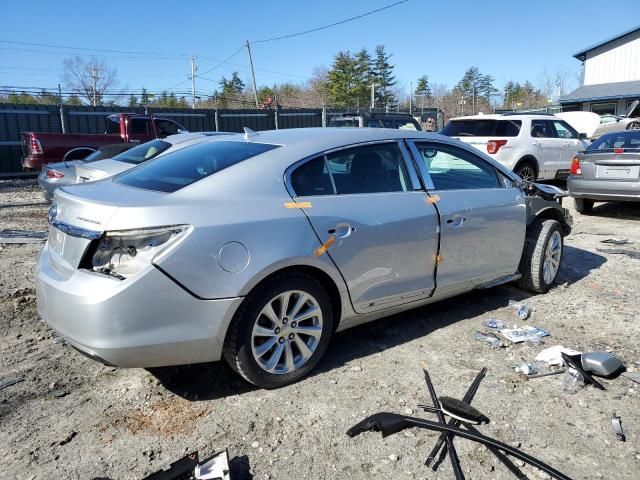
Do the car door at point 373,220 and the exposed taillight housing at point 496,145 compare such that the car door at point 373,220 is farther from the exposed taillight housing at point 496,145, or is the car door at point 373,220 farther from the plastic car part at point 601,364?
the exposed taillight housing at point 496,145

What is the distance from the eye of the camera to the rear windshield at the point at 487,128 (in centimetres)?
1109

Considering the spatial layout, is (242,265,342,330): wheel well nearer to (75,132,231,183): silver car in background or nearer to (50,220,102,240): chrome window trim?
(50,220,102,240): chrome window trim

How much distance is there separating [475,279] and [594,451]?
1.82 meters

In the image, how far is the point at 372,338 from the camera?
13.4ft

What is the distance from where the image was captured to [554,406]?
3127 mm

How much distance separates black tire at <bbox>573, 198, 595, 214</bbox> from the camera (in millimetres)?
9805

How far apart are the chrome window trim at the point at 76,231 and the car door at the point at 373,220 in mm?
1159

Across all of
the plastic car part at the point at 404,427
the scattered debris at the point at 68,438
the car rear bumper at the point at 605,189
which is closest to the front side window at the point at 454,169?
the plastic car part at the point at 404,427

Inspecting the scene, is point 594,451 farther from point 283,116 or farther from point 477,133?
point 283,116

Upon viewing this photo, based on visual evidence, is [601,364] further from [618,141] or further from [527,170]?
[527,170]

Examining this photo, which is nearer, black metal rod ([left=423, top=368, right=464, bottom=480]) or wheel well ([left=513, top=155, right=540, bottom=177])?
black metal rod ([left=423, top=368, right=464, bottom=480])

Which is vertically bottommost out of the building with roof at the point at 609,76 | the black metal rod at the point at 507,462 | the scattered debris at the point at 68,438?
the black metal rod at the point at 507,462

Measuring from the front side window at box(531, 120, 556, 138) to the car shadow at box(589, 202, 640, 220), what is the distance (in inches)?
74.3

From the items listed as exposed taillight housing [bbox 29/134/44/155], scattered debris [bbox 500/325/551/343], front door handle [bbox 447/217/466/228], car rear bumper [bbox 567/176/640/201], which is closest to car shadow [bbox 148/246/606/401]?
scattered debris [bbox 500/325/551/343]
